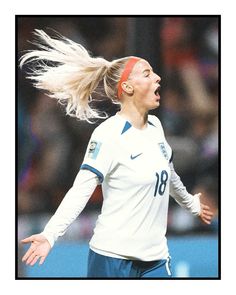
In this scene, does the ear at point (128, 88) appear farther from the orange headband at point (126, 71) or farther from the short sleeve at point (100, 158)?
the short sleeve at point (100, 158)

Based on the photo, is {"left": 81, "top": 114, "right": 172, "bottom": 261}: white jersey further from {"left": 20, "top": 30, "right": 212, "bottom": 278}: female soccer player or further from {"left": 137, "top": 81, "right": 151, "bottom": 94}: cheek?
{"left": 137, "top": 81, "right": 151, "bottom": 94}: cheek

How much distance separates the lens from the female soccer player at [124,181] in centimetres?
465

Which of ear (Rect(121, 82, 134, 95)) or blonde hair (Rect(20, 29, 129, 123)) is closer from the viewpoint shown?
ear (Rect(121, 82, 134, 95))

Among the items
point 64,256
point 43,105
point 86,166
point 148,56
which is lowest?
point 64,256

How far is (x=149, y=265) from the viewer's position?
15.9 feet

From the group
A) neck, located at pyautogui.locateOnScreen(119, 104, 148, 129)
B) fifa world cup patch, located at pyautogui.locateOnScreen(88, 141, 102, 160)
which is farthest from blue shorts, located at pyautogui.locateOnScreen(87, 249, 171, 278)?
neck, located at pyautogui.locateOnScreen(119, 104, 148, 129)

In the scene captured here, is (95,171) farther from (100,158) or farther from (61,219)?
(61,219)

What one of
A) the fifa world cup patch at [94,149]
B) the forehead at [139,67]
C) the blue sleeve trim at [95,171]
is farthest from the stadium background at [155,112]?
the blue sleeve trim at [95,171]

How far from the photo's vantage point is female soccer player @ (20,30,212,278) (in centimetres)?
465

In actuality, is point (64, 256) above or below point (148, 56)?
below

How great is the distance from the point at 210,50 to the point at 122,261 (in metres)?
1.86

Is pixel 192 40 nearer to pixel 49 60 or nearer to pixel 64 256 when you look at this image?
pixel 49 60

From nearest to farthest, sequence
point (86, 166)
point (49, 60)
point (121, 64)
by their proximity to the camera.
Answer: point (86, 166) → point (121, 64) → point (49, 60)

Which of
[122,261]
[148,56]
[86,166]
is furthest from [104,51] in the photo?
[122,261]
